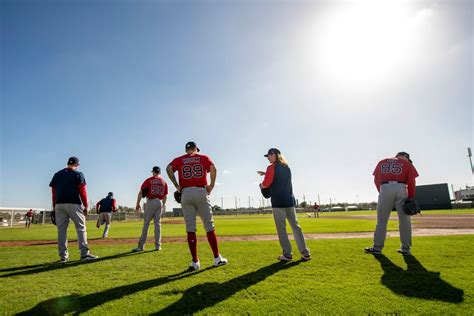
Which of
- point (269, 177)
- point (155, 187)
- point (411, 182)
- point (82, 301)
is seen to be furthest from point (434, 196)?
point (82, 301)

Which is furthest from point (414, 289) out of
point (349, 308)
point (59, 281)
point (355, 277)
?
point (59, 281)

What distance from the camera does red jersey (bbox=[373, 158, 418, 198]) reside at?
605 cm

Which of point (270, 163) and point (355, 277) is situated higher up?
point (270, 163)

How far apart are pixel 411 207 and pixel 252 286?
406 centimetres

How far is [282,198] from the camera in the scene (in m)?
5.53

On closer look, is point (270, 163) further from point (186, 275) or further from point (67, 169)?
point (67, 169)

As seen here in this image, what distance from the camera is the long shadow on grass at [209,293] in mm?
2723

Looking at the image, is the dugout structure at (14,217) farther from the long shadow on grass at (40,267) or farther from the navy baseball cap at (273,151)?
the navy baseball cap at (273,151)

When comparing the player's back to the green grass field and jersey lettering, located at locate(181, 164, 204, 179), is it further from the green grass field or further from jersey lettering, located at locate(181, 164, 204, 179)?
jersey lettering, located at locate(181, 164, 204, 179)

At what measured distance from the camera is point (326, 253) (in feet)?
18.9

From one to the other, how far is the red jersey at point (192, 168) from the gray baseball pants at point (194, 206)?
0.13m

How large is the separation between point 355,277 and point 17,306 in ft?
13.6

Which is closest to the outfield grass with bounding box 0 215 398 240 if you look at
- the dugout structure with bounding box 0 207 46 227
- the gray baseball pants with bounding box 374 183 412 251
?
the gray baseball pants with bounding box 374 183 412 251

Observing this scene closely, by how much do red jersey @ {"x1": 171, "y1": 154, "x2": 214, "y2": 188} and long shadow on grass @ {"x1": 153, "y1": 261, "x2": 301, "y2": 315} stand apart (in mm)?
1912
